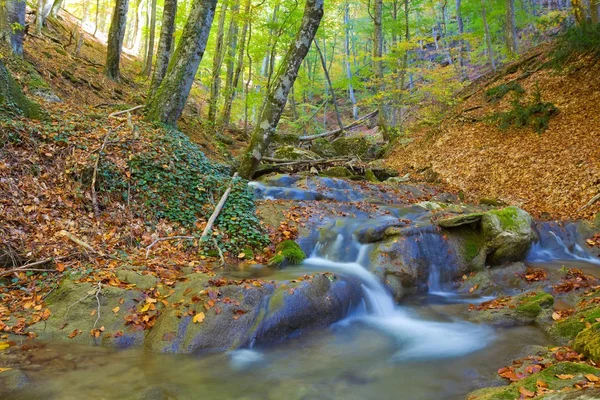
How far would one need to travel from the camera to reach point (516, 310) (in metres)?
5.82

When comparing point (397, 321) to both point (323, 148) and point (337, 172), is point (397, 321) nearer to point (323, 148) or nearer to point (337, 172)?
point (337, 172)

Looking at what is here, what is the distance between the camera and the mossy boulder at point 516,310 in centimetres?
564

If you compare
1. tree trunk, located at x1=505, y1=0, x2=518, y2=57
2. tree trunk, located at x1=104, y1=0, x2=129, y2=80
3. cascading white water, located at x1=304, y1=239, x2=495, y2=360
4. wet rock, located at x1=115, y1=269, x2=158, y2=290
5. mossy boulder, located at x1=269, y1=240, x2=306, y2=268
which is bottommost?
cascading white water, located at x1=304, y1=239, x2=495, y2=360

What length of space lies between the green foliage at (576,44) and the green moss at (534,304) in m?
10.9

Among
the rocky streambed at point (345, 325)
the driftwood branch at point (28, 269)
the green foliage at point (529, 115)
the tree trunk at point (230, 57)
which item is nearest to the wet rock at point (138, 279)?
the rocky streambed at point (345, 325)

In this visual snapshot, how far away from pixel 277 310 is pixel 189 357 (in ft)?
4.02

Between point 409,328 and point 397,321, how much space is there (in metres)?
0.28

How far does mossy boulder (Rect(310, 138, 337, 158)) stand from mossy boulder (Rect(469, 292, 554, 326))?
12.3 meters

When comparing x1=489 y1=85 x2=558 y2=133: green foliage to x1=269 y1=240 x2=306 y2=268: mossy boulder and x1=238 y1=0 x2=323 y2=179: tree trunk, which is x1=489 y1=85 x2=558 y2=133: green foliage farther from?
x1=269 y1=240 x2=306 y2=268: mossy boulder

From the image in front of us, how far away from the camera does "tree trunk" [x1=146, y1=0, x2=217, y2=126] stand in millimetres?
9883

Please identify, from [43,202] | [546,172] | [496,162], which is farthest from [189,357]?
[496,162]

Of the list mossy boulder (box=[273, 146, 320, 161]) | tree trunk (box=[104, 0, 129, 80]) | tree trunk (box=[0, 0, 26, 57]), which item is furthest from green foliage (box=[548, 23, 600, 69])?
tree trunk (box=[0, 0, 26, 57])

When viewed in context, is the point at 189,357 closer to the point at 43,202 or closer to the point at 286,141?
the point at 43,202

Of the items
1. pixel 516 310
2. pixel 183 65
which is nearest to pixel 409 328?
pixel 516 310
